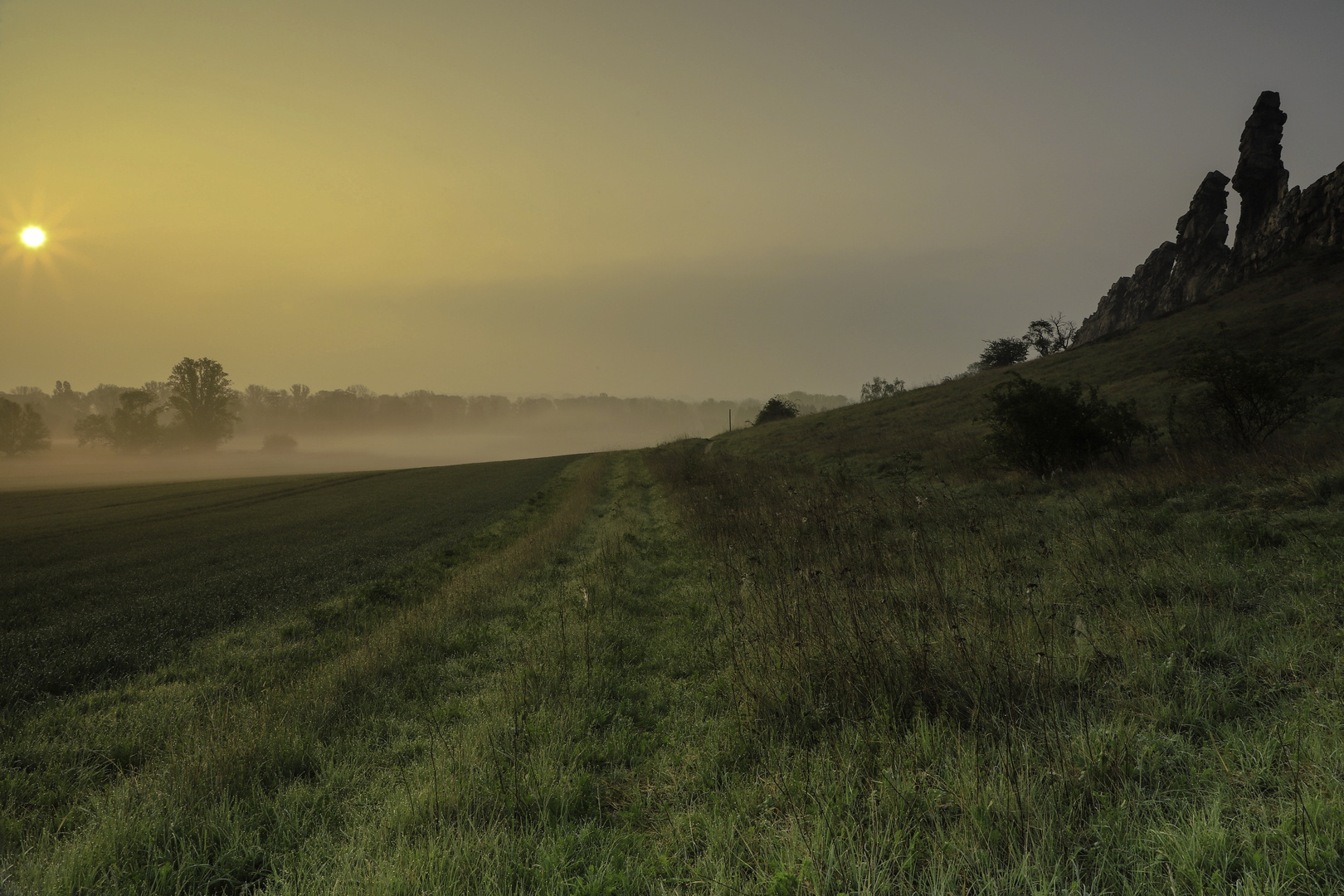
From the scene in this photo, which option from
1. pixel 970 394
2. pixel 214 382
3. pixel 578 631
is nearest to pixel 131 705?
pixel 578 631

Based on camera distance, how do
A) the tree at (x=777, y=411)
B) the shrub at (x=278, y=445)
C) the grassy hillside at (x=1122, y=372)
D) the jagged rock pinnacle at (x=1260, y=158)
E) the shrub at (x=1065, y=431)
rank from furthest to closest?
the shrub at (x=278, y=445) < the tree at (x=777, y=411) < the jagged rock pinnacle at (x=1260, y=158) < the grassy hillside at (x=1122, y=372) < the shrub at (x=1065, y=431)

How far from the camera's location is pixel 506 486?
37.9 metres

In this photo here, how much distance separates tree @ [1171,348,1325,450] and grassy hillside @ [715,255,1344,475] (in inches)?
177

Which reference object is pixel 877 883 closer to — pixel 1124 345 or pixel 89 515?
pixel 89 515

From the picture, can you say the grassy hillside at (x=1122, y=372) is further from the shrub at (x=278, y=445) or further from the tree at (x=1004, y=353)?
the shrub at (x=278, y=445)

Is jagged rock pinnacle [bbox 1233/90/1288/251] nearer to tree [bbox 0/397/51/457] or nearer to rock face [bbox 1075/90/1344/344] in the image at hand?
rock face [bbox 1075/90/1344/344]

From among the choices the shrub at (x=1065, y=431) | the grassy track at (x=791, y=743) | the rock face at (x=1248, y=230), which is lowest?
the grassy track at (x=791, y=743)

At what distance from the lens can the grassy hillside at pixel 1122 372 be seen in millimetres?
24795

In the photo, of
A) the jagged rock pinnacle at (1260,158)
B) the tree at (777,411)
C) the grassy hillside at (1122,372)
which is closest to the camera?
the grassy hillside at (1122,372)

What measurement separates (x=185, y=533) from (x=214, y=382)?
9906cm

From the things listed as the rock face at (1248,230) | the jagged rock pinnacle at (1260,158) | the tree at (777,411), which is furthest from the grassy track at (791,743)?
the jagged rock pinnacle at (1260,158)

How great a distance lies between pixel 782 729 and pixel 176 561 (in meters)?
20.7

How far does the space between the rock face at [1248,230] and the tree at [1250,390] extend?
42868mm

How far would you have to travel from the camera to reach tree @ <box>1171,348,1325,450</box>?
13.6 meters
